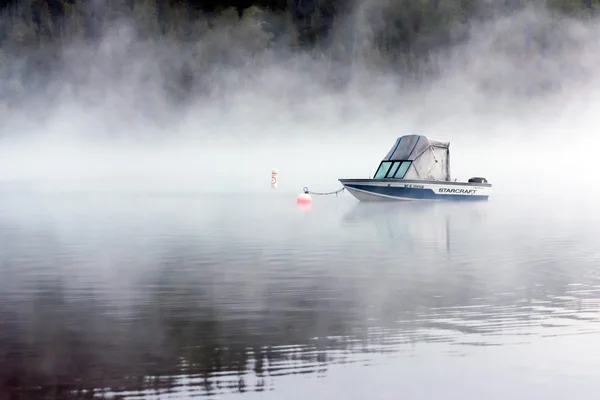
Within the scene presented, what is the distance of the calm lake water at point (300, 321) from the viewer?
911cm

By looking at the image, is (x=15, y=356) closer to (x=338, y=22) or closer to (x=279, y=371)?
(x=279, y=371)

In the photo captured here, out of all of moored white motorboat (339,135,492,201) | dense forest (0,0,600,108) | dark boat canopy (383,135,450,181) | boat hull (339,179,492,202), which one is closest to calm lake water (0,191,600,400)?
boat hull (339,179,492,202)

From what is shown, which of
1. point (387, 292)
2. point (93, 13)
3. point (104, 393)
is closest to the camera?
point (104, 393)

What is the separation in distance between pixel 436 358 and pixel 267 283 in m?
7.22

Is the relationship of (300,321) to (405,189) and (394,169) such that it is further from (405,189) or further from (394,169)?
(394,169)

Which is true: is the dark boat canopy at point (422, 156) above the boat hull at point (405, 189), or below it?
above

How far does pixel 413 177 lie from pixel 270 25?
129m

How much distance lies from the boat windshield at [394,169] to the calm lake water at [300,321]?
32857mm

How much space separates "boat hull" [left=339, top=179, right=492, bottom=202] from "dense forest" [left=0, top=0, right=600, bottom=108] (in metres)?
116

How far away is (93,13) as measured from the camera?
188 m

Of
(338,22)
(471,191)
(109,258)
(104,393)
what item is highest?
(338,22)

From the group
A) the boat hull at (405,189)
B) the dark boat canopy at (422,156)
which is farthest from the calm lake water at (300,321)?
the dark boat canopy at (422,156)

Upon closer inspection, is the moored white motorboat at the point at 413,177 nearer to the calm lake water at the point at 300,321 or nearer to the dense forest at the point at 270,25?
the calm lake water at the point at 300,321

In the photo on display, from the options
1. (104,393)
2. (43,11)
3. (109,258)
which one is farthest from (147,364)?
(43,11)
